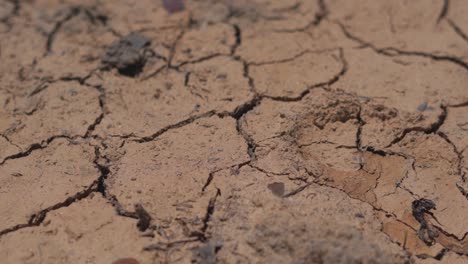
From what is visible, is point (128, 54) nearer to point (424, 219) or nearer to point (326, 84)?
point (326, 84)

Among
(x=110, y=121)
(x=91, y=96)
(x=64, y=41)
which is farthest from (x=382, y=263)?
(x=64, y=41)

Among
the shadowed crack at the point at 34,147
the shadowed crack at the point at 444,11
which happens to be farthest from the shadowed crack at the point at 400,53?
the shadowed crack at the point at 34,147

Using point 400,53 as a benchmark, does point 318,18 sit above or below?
above

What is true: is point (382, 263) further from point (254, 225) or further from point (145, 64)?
point (145, 64)

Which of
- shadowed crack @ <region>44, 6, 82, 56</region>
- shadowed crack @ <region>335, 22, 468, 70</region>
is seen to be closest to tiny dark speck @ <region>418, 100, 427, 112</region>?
Answer: shadowed crack @ <region>335, 22, 468, 70</region>

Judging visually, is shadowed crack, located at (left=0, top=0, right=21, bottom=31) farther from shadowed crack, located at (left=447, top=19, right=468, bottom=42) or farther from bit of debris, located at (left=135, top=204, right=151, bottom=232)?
shadowed crack, located at (left=447, top=19, right=468, bottom=42)

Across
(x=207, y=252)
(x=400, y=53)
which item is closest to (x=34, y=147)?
(x=207, y=252)
